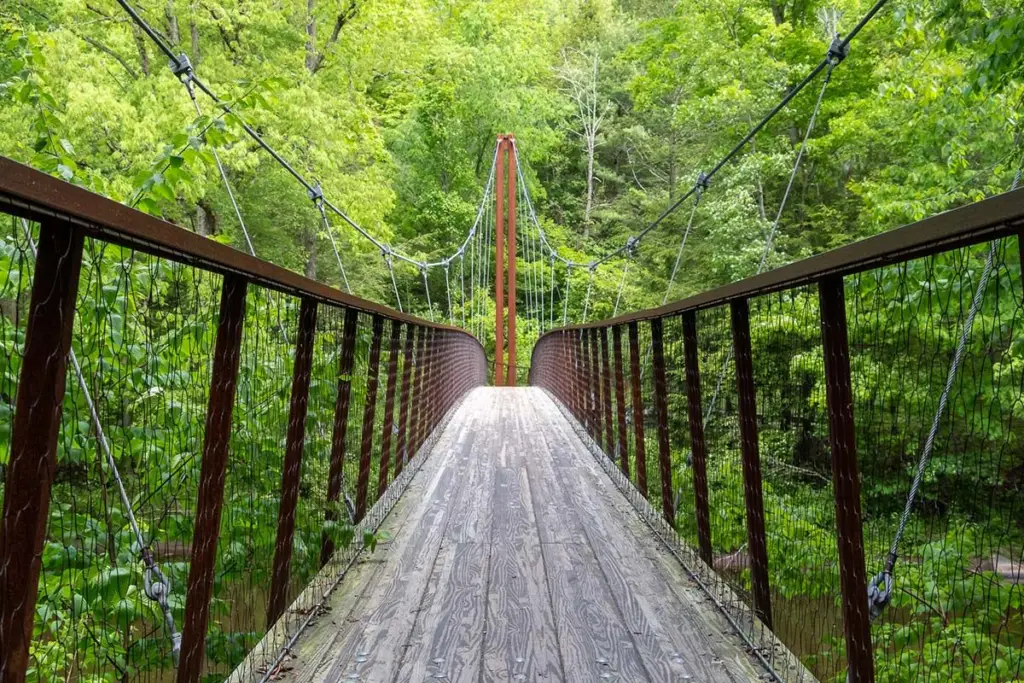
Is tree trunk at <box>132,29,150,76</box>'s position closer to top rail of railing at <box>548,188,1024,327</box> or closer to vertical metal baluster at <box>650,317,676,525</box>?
vertical metal baluster at <box>650,317,676,525</box>

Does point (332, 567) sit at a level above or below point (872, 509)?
below

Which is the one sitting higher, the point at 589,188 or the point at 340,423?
the point at 589,188

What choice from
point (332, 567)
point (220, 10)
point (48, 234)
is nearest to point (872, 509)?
point (332, 567)

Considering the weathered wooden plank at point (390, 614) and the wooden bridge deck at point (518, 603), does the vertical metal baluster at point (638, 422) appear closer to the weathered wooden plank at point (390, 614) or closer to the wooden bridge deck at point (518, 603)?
the wooden bridge deck at point (518, 603)

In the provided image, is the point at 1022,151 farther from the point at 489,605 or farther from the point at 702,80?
the point at 702,80

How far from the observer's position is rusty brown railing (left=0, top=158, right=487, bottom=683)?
0.86m

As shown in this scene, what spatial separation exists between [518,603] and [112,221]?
4.98 feet

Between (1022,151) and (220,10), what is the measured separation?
9150 millimetres

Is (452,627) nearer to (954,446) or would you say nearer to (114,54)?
(954,446)

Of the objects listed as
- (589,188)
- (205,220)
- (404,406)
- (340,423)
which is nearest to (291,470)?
(340,423)

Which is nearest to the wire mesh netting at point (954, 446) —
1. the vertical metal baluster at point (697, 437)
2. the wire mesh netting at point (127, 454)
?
the vertical metal baluster at point (697, 437)

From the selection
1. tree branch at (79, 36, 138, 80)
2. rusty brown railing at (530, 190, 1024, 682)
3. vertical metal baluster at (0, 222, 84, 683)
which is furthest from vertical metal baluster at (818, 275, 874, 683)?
tree branch at (79, 36, 138, 80)

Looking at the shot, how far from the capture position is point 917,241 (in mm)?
1036

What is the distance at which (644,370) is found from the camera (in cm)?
377
